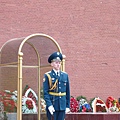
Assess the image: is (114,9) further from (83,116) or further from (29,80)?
(29,80)

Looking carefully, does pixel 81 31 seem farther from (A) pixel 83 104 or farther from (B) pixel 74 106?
(B) pixel 74 106

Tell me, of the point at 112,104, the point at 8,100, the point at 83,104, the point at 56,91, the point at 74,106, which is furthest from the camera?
the point at 112,104

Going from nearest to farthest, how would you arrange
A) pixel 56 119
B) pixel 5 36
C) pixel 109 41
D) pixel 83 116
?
pixel 56 119
pixel 83 116
pixel 5 36
pixel 109 41

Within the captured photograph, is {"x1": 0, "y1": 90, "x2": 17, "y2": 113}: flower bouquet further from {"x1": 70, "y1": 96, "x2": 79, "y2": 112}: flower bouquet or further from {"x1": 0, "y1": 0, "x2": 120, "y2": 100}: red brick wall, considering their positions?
{"x1": 70, "y1": 96, "x2": 79, "y2": 112}: flower bouquet

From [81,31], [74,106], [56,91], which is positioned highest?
[81,31]

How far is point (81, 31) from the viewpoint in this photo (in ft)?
39.7

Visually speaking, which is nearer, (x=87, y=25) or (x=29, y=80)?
(x=29, y=80)

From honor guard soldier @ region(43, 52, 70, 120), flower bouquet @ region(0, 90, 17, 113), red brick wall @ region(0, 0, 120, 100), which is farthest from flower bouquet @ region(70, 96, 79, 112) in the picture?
honor guard soldier @ region(43, 52, 70, 120)

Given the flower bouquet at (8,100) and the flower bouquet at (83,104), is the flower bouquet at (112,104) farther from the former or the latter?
the flower bouquet at (8,100)

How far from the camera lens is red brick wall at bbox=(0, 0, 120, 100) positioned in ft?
37.1

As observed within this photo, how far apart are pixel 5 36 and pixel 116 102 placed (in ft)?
11.3

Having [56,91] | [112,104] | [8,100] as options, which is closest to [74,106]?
[112,104]

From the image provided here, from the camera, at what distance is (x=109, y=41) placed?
1252 cm

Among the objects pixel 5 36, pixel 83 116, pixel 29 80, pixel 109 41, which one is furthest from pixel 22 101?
pixel 109 41
